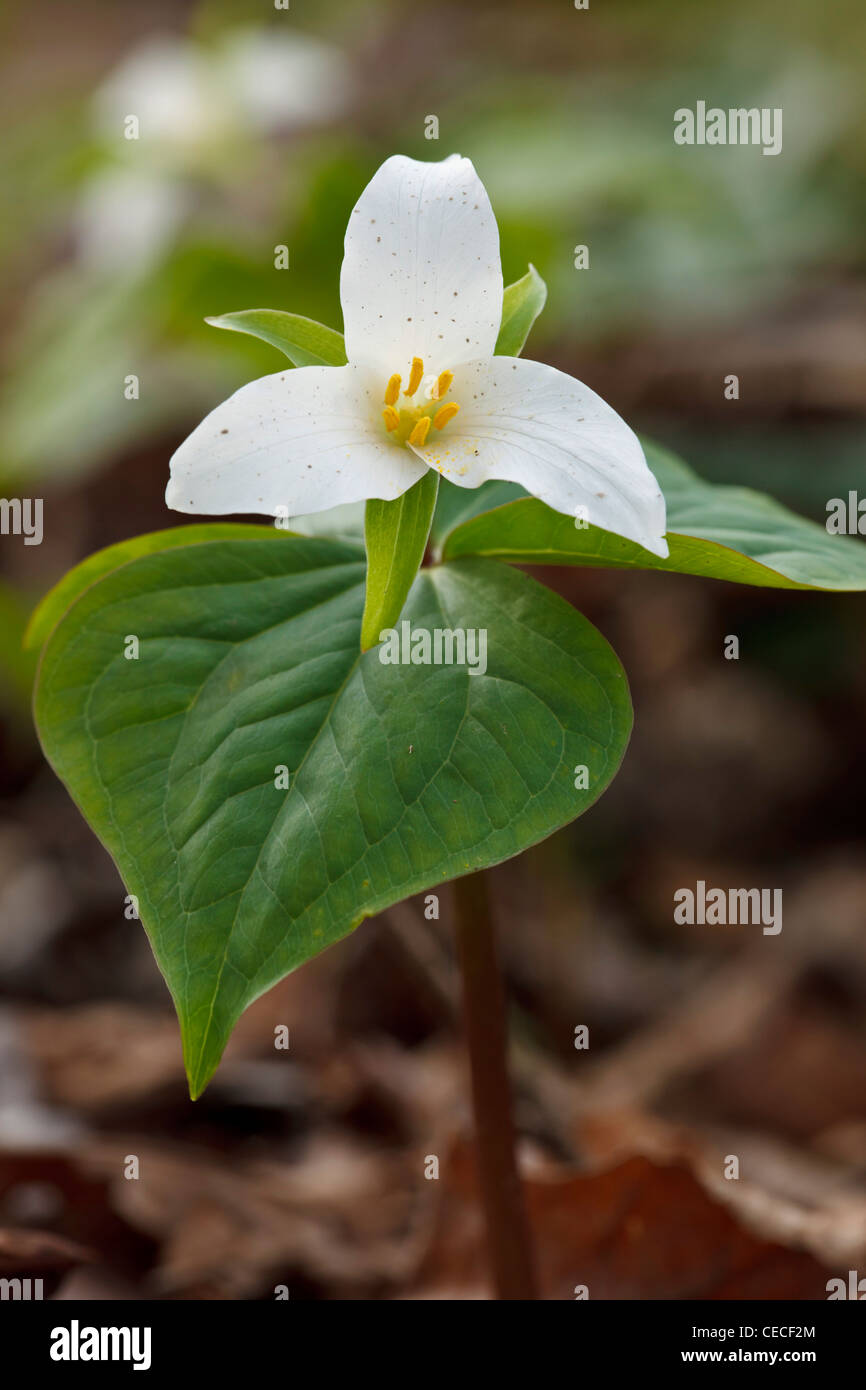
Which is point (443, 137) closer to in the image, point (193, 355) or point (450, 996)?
point (193, 355)

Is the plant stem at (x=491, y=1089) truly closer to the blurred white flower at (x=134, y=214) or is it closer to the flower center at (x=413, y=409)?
the flower center at (x=413, y=409)

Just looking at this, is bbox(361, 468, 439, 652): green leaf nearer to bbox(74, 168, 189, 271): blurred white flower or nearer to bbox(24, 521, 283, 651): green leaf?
bbox(24, 521, 283, 651): green leaf

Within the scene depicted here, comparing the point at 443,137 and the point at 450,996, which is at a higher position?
the point at 443,137

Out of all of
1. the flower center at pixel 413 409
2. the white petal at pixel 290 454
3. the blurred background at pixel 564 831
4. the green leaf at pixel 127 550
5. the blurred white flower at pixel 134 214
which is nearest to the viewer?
the white petal at pixel 290 454

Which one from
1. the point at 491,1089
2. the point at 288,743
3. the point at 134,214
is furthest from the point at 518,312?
the point at 134,214

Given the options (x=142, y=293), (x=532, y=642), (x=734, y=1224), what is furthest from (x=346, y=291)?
(x=142, y=293)

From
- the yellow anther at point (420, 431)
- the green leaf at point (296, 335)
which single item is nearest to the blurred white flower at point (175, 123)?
the green leaf at point (296, 335)

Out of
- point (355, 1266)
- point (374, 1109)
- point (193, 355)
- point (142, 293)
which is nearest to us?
point (355, 1266)
